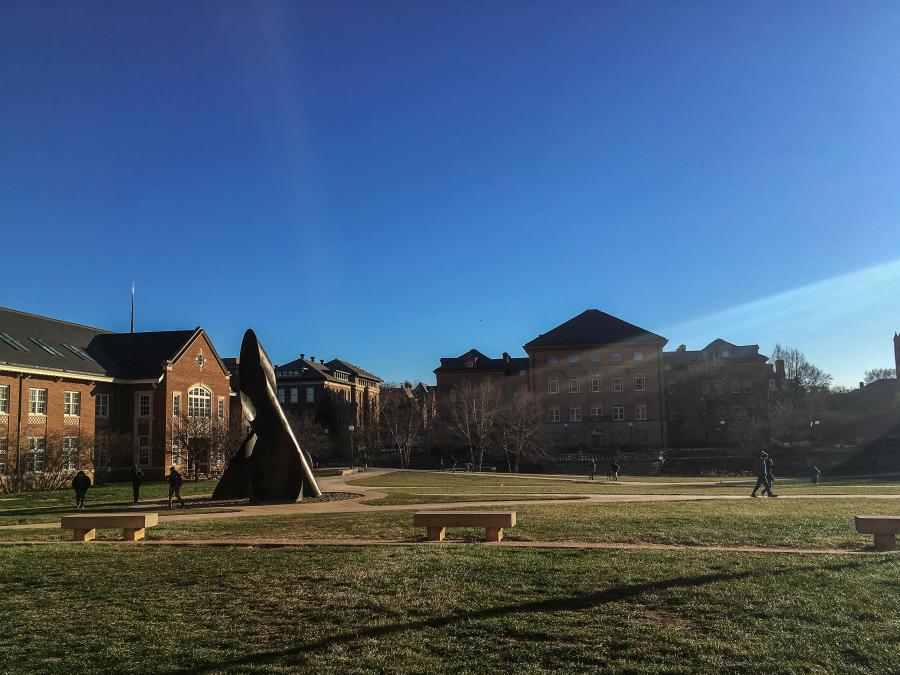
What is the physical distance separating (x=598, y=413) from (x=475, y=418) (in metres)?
19.3

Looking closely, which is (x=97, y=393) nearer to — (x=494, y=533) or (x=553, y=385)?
(x=494, y=533)

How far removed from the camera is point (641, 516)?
15594 millimetres

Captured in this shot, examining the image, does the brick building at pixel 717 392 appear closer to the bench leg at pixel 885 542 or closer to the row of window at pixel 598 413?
the row of window at pixel 598 413

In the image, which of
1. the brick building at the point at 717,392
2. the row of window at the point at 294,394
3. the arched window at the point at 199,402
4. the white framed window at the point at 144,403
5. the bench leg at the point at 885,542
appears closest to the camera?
the bench leg at the point at 885,542

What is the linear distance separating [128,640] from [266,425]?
59.0 ft

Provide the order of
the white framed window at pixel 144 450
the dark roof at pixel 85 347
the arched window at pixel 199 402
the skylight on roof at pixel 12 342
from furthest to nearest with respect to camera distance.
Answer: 1. the arched window at pixel 199 402
2. the white framed window at pixel 144 450
3. the dark roof at pixel 85 347
4. the skylight on roof at pixel 12 342

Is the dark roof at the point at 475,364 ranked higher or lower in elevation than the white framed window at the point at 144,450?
higher

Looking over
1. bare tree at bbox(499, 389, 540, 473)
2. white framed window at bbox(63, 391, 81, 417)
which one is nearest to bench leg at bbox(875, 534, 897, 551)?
white framed window at bbox(63, 391, 81, 417)

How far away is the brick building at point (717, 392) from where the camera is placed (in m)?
77.6

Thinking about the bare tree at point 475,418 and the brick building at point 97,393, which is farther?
the bare tree at point 475,418

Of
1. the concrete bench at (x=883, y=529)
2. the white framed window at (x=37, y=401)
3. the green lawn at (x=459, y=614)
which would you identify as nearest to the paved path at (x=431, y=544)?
the concrete bench at (x=883, y=529)

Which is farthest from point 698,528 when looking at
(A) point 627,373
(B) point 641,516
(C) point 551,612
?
(A) point 627,373

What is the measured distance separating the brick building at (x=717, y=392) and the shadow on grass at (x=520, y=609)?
69159 mm

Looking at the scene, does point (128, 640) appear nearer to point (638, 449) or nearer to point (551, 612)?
point (551, 612)
